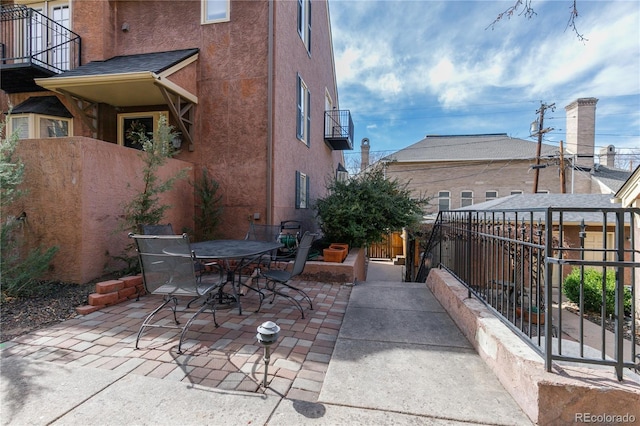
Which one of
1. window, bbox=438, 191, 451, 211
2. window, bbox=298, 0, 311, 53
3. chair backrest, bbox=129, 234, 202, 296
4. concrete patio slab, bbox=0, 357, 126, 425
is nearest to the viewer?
concrete patio slab, bbox=0, 357, 126, 425

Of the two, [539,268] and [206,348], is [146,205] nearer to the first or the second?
[206,348]

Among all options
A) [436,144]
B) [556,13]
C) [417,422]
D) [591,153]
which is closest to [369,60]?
[556,13]

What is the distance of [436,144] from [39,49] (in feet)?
79.4

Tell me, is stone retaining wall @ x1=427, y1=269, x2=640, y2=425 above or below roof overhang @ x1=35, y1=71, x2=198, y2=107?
below

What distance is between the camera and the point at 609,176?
67.3 feet

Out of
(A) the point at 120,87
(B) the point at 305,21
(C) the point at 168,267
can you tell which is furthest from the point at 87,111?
(B) the point at 305,21

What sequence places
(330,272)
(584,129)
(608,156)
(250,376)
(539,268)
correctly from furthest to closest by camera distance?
(608,156)
(584,129)
(330,272)
(250,376)
(539,268)

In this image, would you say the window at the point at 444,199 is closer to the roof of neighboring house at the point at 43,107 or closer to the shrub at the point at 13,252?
the roof of neighboring house at the point at 43,107

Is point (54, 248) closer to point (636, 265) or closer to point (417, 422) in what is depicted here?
point (417, 422)

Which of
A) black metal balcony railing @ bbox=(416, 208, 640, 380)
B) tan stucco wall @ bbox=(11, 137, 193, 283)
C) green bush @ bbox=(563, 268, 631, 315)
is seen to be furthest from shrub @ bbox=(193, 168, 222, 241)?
green bush @ bbox=(563, 268, 631, 315)

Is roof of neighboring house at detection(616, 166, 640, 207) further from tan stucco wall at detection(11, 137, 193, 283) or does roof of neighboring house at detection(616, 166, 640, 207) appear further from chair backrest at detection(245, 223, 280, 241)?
tan stucco wall at detection(11, 137, 193, 283)

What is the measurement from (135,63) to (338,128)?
7478 millimetres

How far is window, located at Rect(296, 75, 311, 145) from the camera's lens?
7.93 m

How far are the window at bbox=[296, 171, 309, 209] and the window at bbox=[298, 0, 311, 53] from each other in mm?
3825
